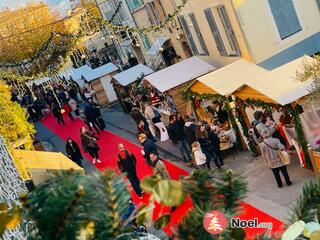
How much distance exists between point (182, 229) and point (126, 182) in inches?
11.7

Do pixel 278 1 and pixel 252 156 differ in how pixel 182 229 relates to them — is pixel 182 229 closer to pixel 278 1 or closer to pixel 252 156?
pixel 252 156

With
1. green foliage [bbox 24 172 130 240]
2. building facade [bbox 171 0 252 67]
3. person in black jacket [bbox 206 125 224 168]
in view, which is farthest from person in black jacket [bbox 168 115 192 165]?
green foliage [bbox 24 172 130 240]

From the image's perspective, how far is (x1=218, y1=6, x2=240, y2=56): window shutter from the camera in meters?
17.2

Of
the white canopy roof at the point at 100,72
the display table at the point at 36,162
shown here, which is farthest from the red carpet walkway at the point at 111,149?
the white canopy roof at the point at 100,72

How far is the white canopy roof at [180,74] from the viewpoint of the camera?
18.3 metres

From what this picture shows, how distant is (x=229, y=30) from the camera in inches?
683

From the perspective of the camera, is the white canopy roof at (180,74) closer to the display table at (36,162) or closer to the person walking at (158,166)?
the display table at (36,162)

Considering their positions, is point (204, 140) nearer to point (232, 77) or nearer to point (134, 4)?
point (232, 77)

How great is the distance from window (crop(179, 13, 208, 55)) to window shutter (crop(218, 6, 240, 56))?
2795 mm

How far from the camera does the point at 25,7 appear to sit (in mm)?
57469

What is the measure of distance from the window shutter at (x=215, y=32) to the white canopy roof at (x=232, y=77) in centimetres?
300

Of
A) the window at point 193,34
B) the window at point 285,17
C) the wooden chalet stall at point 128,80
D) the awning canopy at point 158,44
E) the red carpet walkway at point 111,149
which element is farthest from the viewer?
the awning canopy at point 158,44

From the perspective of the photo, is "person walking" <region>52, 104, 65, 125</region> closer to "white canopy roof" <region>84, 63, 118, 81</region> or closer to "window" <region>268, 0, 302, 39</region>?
"white canopy roof" <region>84, 63, 118, 81</region>

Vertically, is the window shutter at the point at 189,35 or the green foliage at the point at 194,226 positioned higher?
the green foliage at the point at 194,226
